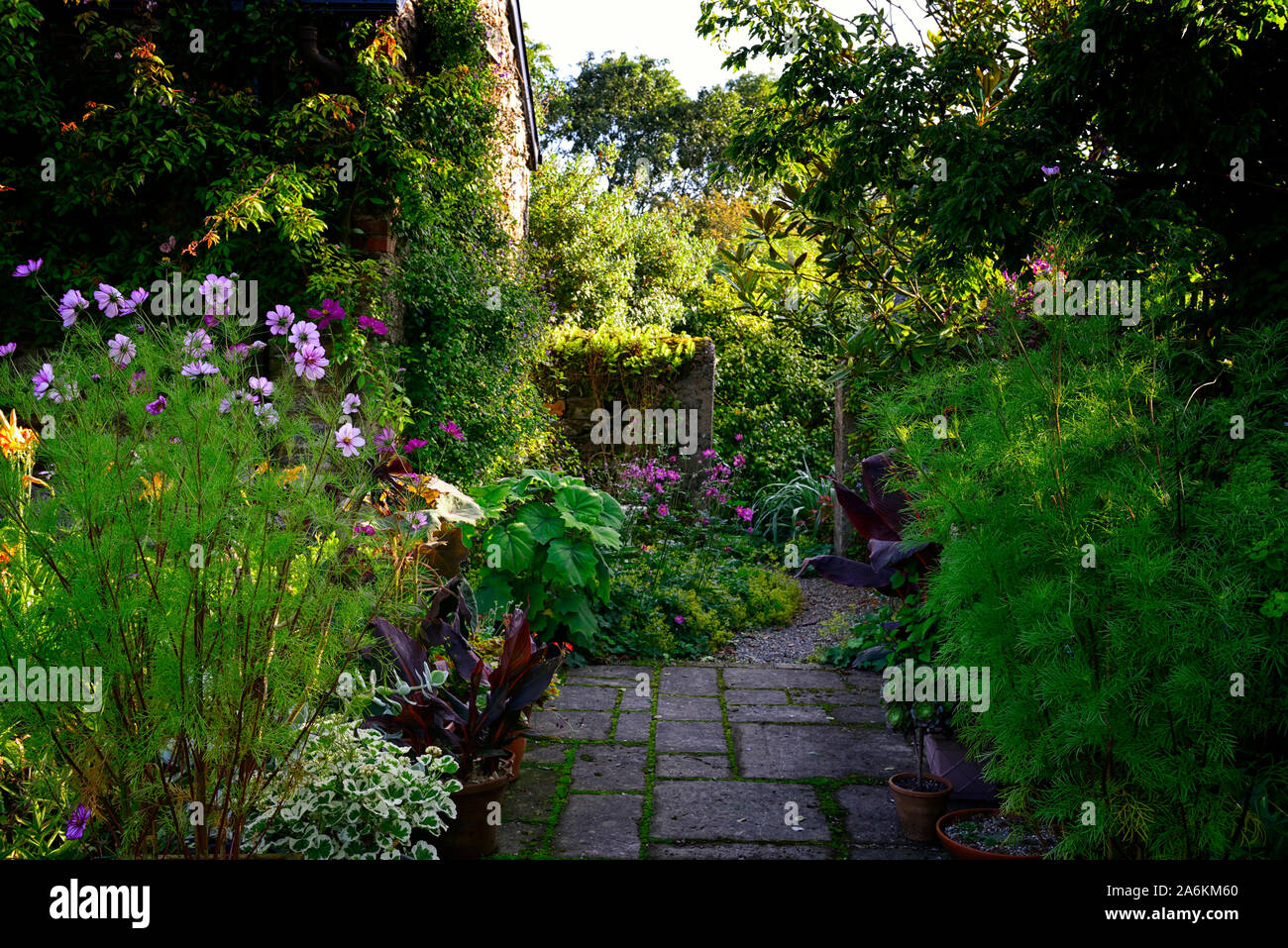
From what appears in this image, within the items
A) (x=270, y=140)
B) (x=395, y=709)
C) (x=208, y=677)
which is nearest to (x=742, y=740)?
(x=395, y=709)

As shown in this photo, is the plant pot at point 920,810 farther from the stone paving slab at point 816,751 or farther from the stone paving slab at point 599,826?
the stone paving slab at point 599,826

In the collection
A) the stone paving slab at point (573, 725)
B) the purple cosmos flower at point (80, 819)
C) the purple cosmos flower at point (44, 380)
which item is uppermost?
the purple cosmos flower at point (44, 380)

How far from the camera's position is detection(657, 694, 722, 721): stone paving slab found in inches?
159

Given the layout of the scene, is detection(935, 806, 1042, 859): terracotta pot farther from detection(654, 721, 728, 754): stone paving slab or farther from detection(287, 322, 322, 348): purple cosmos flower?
detection(287, 322, 322, 348): purple cosmos flower

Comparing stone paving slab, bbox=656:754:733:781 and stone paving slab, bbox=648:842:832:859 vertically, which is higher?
stone paving slab, bbox=656:754:733:781

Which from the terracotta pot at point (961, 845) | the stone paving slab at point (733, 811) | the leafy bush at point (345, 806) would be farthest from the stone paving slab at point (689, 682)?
the leafy bush at point (345, 806)

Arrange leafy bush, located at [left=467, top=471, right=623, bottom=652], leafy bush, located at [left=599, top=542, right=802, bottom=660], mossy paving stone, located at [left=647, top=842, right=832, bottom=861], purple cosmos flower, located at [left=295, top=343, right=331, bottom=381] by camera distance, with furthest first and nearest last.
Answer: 1. leafy bush, located at [left=599, top=542, right=802, bottom=660]
2. leafy bush, located at [left=467, top=471, right=623, bottom=652]
3. mossy paving stone, located at [left=647, top=842, right=832, bottom=861]
4. purple cosmos flower, located at [left=295, top=343, right=331, bottom=381]

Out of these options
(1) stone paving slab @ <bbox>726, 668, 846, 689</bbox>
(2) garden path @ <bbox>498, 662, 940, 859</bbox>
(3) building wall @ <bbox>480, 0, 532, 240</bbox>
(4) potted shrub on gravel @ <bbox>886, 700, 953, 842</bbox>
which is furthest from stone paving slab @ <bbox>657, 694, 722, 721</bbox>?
(3) building wall @ <bbox>480, 0, 532, 240</bbox>

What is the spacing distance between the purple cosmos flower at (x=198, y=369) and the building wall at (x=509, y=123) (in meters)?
4.82

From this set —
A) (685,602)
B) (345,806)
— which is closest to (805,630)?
(685,602)

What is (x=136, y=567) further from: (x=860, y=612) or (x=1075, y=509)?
(x=860, y=612)

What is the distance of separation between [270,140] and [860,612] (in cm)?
484

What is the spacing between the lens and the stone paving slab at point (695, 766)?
3.36 m

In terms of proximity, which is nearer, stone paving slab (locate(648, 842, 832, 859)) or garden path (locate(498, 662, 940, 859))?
stone paving slab (locate(648, 842, 832, 859))
